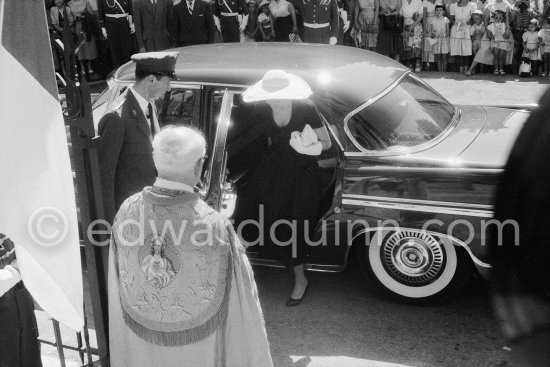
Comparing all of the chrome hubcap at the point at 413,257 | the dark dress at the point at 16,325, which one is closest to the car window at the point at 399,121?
the chrome hubcap at the point at 413,257

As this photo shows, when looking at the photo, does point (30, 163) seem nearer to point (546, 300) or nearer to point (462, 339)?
point (546, 300)

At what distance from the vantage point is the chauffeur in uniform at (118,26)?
554 inches

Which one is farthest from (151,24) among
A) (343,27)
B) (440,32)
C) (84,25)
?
(440,32)

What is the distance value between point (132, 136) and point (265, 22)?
9751 mm

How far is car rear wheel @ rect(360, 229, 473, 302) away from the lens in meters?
4.97

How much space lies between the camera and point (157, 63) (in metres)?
4.88

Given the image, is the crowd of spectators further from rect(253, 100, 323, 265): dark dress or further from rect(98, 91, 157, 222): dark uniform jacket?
rect(98, 91, 157, 222): dark uniform jacket

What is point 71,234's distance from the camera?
2861mm

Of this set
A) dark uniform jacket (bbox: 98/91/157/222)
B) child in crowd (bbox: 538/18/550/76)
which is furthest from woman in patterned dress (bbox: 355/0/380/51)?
dark uniform jacket (bbox: 98/91/157/222)

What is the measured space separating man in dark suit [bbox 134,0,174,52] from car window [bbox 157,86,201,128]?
8207 millimetres

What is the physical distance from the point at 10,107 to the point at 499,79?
39.8 feet

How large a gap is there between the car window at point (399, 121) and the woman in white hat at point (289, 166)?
0.89 feet

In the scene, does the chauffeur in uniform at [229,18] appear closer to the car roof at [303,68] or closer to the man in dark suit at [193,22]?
the man in dark suit at [193,22]

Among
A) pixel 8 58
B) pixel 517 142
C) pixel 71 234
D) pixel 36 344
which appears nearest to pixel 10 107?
pixel 8 58
